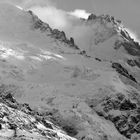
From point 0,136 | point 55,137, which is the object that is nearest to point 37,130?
point 55,137

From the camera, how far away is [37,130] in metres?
191

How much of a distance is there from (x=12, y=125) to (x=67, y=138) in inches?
817

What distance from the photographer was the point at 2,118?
608 ft

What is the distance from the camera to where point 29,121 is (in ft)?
643

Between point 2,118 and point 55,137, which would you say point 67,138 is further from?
point 2,118

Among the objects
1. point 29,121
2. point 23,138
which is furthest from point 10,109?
point 23,138

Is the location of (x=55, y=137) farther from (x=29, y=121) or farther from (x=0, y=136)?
(x=0, y=136)

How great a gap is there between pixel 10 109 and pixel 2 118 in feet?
40.3

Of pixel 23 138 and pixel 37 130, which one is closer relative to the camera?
pixel 23 138

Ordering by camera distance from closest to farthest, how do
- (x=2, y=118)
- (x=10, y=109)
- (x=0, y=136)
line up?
1. (x=0, y=136)
2. (x=2, y=118)
3. (x=10, y=109)

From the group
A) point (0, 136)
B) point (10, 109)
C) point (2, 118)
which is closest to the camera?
point (0, 136)

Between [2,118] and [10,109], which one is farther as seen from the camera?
[10,109]

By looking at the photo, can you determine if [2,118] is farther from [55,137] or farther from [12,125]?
[55,137]

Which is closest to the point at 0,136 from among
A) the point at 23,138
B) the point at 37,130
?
the point at 23,138
